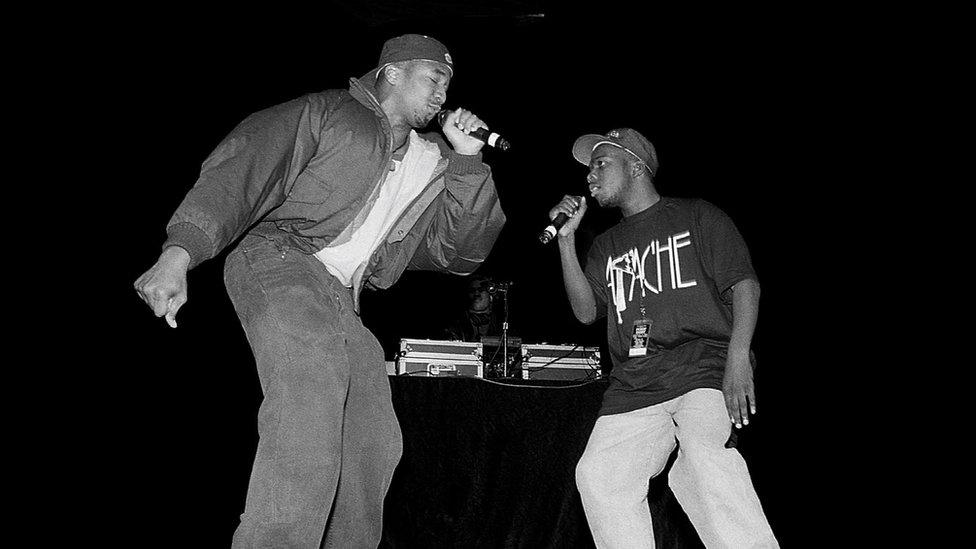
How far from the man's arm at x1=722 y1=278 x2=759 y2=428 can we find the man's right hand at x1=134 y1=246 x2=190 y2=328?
136 cm

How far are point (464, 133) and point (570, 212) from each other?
2.07 ft

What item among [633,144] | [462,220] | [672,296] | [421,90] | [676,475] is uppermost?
[421,90]

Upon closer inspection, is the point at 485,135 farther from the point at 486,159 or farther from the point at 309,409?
the point at 486,159

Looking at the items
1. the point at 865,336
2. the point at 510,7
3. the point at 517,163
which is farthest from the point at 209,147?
the point at 865,336

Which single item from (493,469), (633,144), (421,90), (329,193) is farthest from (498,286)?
(329,193)

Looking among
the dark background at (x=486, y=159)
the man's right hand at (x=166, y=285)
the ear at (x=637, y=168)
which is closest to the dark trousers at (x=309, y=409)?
the man's right hand at (x=166, y=285)

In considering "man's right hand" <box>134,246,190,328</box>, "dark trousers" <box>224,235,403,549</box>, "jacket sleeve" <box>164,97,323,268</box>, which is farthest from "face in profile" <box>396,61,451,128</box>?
"man's right hand" <box>134,246,190,328</box>

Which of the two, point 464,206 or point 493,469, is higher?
point 464,206

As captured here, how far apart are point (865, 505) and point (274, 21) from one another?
10.9ft

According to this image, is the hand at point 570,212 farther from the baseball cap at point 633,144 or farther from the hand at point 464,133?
the hand at point 464,133

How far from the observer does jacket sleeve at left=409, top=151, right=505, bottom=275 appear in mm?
2094

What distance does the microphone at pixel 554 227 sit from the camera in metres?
2.51

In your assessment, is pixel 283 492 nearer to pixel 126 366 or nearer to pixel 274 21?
pixel 126 366

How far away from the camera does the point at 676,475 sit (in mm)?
2230
